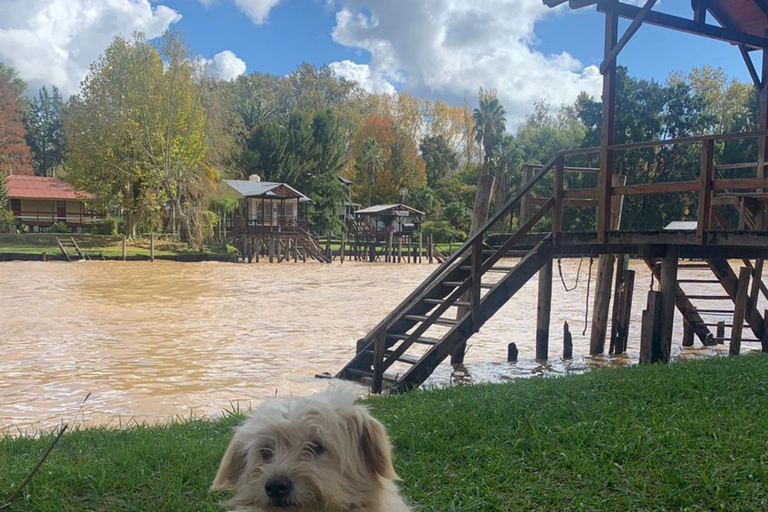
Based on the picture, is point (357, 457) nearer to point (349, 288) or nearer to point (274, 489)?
point (274, 489)

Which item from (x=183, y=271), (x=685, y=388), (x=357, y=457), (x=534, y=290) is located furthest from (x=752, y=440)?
(x=183, y=271)

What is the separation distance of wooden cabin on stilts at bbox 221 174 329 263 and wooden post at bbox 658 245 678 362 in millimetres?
39909

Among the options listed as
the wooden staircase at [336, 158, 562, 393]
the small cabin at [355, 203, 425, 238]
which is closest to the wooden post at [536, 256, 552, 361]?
the wooden staircase at [336, 158, 562, 393]

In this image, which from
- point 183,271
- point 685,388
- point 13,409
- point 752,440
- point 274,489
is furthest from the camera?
point 183,271

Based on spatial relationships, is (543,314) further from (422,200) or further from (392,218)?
(422,200)

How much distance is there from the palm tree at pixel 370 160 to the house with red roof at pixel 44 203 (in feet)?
89.1

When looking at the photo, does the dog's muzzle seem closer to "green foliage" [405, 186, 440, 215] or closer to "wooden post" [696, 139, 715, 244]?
"wooden post" [696, 139, 715, 244]

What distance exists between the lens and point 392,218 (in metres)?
57.2

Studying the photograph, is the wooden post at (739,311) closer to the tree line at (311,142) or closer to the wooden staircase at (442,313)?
the wooden staircase at (442,313)

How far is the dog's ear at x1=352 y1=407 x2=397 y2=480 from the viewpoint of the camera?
9.91ft

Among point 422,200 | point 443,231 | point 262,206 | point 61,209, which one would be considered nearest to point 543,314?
point 262,206

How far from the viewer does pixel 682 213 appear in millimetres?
46062

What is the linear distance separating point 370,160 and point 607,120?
207 feet

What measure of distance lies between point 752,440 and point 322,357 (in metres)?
10.2
